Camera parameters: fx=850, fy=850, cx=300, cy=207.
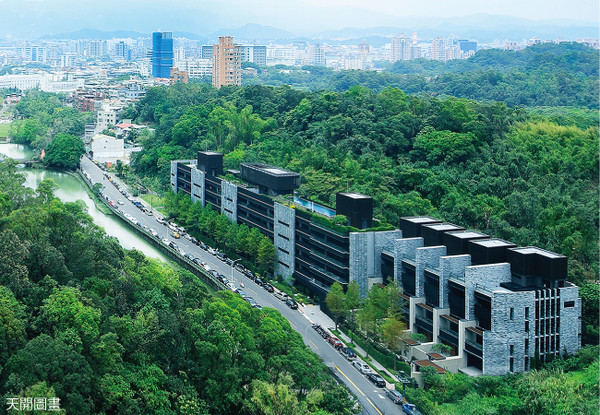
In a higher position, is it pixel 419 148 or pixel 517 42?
pixel 517 42

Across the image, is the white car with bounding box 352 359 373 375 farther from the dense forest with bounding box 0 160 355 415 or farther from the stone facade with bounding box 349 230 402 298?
the stone facade with bounding box 349 230 402 298

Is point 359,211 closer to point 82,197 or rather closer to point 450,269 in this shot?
point 450,269

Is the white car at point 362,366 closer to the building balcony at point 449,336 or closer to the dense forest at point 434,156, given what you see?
the building balcony at point 449,336

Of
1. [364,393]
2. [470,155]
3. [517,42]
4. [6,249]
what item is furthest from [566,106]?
[517,42]

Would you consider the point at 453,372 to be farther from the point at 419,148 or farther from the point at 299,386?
the point at 419,148

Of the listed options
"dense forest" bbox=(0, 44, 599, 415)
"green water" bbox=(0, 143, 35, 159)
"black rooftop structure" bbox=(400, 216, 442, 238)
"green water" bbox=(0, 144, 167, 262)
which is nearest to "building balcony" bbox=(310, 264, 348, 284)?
"black rooftop structure" bbox=(400, 216, 442, 238)

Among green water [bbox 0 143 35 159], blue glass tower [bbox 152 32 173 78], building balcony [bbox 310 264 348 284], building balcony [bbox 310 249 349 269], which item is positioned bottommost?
building balcony [bbox 310 264 348 284]
